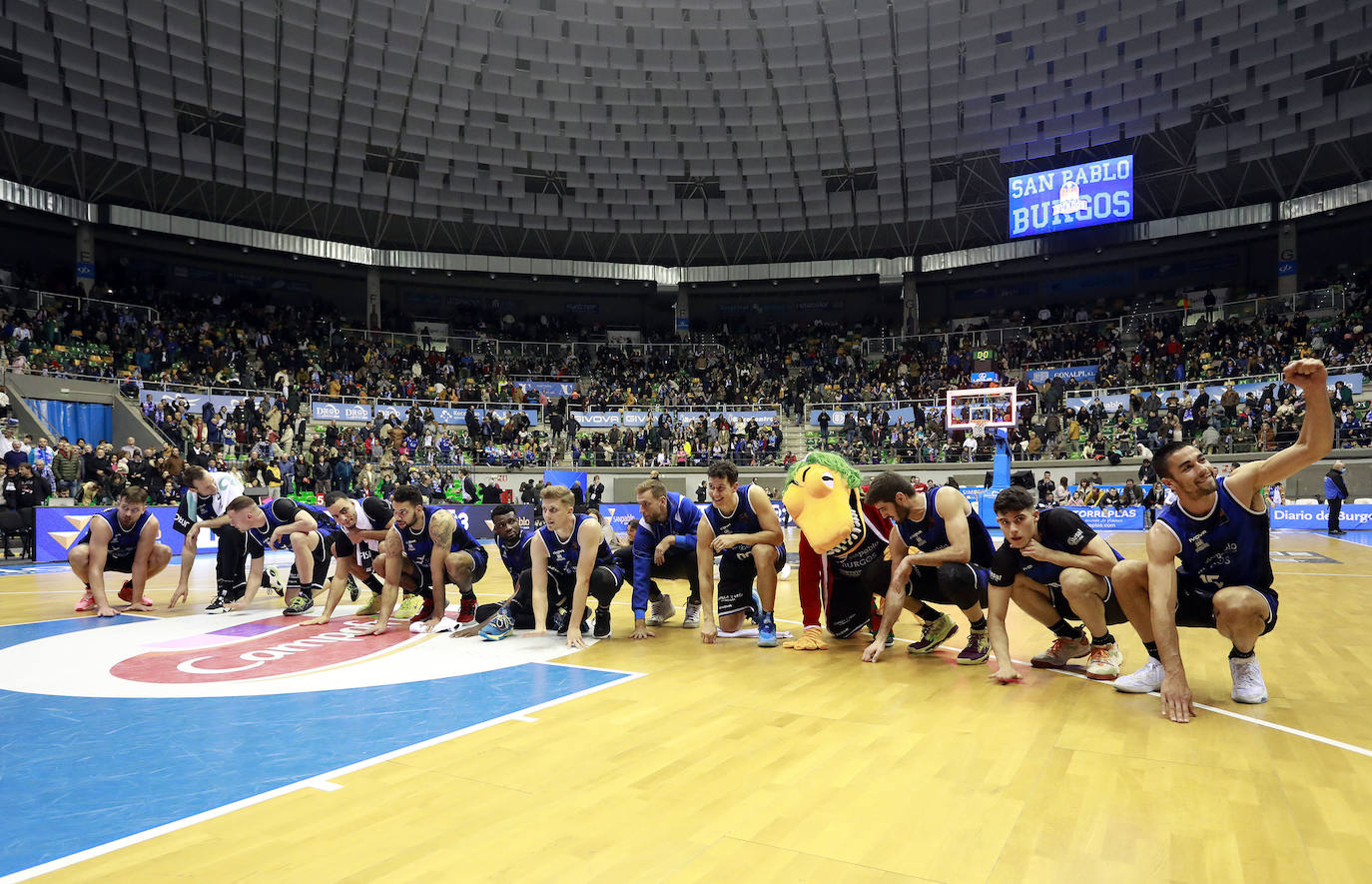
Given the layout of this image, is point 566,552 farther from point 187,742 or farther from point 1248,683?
point 1248,683

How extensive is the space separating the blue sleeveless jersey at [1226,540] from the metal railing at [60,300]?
105 ft

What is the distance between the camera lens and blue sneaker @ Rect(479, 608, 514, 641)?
272 inches

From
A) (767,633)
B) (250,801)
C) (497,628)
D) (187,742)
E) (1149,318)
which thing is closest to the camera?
(250,801)

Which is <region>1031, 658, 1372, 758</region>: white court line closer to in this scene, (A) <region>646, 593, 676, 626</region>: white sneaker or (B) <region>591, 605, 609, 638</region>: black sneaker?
(B) <region>591, 605, 609, 638</region>: black sneaker

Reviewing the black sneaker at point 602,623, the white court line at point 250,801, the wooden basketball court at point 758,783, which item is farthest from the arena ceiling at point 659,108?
the white court line at point 250,801

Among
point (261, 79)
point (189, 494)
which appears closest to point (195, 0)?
point (261, 79)

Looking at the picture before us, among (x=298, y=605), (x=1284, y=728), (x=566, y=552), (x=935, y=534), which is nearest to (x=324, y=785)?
(x=566, y=552)

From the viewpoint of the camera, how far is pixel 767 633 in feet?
21.8

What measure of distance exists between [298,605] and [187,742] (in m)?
4.78

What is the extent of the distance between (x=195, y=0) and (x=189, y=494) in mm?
17385

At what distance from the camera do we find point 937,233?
3788 cm

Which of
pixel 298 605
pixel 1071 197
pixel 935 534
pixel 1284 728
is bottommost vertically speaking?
pixel 298 605

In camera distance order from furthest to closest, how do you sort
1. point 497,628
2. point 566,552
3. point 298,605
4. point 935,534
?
point 298,605 < point 566,552 < point 497,628 < point 935,534

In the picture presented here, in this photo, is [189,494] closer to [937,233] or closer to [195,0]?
[195,0]
